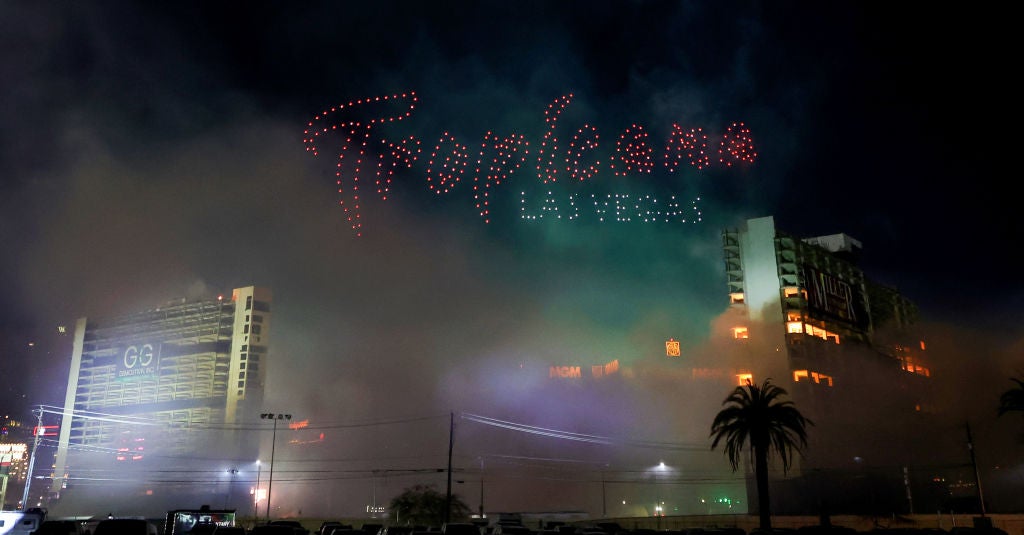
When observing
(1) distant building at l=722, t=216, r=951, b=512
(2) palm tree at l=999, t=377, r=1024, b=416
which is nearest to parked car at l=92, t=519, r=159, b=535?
(2) palm tree at l=999, t=377, r=1024, b=416

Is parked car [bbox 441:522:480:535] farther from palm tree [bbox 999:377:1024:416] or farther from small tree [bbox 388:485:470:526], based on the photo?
small tree [bbox 388:485:470:526]

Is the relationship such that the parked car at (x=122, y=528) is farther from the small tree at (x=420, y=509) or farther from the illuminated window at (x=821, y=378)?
the illuminated window at (x=821, y=378)

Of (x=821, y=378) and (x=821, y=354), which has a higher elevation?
(x=821, y=354)

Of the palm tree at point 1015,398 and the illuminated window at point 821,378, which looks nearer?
the palm tree at point 1015,398

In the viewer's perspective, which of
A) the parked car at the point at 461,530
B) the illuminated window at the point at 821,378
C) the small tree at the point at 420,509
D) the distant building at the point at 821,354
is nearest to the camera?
the parked car at the point at 461,530

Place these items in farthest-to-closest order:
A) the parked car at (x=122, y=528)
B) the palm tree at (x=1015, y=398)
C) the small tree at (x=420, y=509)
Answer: the small tree at (x=420, y=509)
the palm tree at (x=1015, y=398)
the parked car at (x=122, y=528)

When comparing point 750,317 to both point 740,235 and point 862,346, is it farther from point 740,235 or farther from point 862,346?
point 862,346

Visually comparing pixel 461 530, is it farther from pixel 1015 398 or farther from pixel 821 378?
pixel 821 378

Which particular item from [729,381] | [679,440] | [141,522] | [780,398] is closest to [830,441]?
[780,398]

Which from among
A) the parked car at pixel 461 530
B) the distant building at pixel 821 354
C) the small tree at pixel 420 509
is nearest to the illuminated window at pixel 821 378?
the distant building at pixel 821 354

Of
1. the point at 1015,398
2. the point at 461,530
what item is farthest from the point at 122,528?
the point at 1015,398

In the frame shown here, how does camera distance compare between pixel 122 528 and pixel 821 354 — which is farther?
pixel 821 354

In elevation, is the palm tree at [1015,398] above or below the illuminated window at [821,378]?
below
